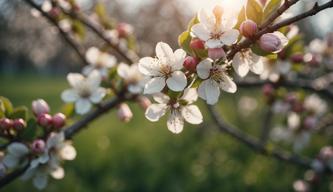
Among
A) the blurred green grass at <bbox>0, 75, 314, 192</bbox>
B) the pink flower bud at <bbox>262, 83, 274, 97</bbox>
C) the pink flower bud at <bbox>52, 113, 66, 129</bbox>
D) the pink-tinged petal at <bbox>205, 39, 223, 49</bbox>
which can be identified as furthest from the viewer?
the blurred green grass at <bbox>0, 75, 314, 192</bbox>

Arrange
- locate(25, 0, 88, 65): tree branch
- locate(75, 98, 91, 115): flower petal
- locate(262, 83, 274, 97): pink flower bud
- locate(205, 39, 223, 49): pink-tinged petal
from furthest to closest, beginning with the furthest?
locate(262, 83, 274, 97): pink flower bud → locate(25, 0, 88, 65): tree branch → locate(75, 98, 91, 115): flower petal → locate(205, 39, 223, 49): pink-tinged petal

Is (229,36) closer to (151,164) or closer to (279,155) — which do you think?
(279,155)

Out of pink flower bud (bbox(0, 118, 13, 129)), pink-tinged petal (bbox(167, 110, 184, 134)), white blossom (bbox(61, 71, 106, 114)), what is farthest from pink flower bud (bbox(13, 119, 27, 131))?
pink-tinged petal (bbox(167, 110, 184, 134))

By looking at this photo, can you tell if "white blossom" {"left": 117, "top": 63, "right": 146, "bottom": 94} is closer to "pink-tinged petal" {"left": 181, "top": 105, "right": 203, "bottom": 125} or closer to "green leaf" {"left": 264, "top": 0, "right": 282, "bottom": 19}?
"pink-tinged petal" {"left": 181, "top": 105, "right": 203, "bottom": 125}

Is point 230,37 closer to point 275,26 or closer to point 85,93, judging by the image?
point 275,26

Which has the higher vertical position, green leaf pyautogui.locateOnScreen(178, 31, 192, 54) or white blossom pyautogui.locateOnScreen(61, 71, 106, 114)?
white blossom pyautogui.locateOnScreen(61, 71, 106, 114)

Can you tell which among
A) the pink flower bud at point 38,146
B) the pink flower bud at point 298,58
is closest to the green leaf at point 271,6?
the pink flower bud at point 298,58

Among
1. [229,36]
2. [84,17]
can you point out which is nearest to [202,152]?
[84,17]
